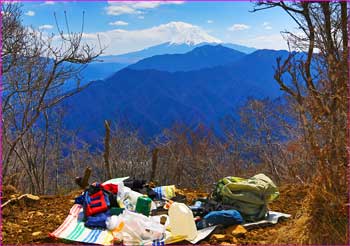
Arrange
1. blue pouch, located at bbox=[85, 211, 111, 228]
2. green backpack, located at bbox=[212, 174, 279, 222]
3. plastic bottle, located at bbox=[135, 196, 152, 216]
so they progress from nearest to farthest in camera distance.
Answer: blue pouch, located at bbox=[85, 211, 111, 228]
green backpack, located at bbox=[212, 174, 279, 222]
plastic bottle, located at bbox=[135, 196, 152, 216]

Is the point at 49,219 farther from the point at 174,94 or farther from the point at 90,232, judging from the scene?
the point at 174,94

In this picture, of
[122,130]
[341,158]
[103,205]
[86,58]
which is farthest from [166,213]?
[122,130]

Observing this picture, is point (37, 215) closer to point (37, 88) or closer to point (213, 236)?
point (213, 236)

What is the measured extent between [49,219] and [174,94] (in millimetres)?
78360

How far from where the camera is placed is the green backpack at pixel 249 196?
4402mm

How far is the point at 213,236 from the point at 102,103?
73.5 metres

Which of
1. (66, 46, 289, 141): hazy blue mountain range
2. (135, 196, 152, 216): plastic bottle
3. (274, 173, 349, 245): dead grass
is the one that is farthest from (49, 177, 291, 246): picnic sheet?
(66, 46, 289, 141): hazy blue mountain range

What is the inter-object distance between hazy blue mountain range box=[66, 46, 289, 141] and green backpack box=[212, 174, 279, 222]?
6053cm

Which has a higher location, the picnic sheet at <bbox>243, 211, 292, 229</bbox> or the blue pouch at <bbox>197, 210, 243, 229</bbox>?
the blue pouch at <bbox>197, 210, 243, 229</bbox>

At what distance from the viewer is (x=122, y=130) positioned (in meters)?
20.8

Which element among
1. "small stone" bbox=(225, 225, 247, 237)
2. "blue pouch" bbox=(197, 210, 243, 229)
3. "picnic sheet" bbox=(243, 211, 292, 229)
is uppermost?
"blue pouch" bbox=(197, 210, 243, 229)

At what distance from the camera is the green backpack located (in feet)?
14.4

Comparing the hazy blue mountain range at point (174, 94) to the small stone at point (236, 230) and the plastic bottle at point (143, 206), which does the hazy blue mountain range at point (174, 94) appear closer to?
the plastic bottle at point (143, 206)

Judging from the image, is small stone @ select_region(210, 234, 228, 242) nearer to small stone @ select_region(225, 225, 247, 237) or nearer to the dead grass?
small stone @ select_region(225, 225, 247, 237)
